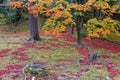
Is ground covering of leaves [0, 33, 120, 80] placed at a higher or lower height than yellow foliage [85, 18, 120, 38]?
lower

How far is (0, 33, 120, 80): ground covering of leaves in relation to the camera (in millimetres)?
11508

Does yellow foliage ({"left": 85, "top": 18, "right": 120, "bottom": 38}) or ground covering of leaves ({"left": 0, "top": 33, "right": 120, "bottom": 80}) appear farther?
yellow foliage ({"left": 85, "top": 18, "right": 120, "bottom": 38})

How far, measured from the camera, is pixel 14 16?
1135 inches

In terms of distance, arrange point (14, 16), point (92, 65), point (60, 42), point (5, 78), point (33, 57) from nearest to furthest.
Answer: point (5, 78) < point (92, 65) < point (33, 57) < point (60, 42) < point (14, 16)

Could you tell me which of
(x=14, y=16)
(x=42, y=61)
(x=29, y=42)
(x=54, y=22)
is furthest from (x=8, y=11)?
(x=42, y=61)

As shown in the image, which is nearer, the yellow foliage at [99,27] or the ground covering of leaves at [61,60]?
the ground covering of leaves at [61,60]

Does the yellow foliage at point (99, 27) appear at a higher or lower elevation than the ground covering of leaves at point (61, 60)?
higher

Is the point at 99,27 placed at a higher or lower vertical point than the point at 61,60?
higher

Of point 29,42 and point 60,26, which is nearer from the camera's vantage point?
point 60,26

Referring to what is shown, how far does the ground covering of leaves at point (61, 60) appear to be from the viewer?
37.8 ft

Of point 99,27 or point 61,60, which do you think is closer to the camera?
point 61,60

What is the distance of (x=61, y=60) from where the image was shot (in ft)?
46.0

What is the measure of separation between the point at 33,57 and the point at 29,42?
191 inches

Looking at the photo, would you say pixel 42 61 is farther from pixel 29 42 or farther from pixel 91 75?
pixel 29 42
